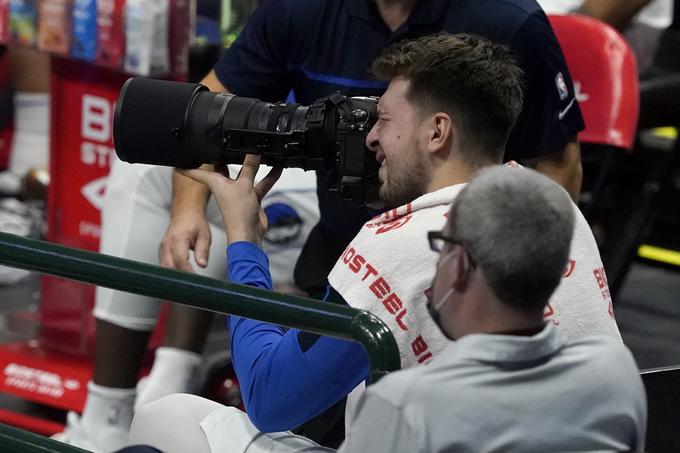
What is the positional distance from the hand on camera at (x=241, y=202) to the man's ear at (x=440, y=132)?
1.03ft

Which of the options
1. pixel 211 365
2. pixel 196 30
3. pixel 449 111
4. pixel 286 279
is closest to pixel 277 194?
pixel 286 279

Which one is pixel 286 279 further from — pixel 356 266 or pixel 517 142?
pixel 356 266

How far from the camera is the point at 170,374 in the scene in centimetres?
330

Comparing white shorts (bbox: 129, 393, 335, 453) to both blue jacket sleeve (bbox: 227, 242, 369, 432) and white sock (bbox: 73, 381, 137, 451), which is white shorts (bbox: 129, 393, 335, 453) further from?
white sock (bbox: 73, 381, 137, 451)

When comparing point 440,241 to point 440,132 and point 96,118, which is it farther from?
point 96,118

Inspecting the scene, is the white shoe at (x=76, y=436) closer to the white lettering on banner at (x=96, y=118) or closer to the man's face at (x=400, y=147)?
the white lettering on banner at (x=96, y=118)

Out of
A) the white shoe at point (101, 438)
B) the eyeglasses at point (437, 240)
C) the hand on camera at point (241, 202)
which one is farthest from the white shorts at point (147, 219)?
the eyeglasses at point (437, 240)

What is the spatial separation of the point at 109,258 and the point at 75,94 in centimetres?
200

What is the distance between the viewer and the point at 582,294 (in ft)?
6.25

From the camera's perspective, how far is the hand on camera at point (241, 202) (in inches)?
82.8

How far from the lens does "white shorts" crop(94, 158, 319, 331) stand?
3.24 metres

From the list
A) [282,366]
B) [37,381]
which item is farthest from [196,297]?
[37,381]

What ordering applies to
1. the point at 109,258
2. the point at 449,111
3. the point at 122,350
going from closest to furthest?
the point at 109,258 → the point at 449,111 → the point at 122,350

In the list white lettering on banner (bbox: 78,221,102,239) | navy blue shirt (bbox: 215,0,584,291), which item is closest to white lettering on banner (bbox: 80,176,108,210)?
white lettering on banner (bbox: 78,221,102,239)
